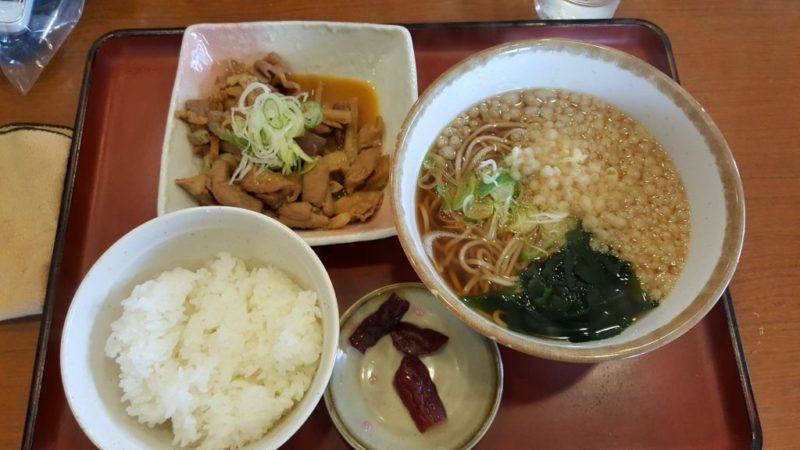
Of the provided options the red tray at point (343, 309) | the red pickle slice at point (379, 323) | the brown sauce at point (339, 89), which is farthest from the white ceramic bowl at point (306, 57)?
the red pickle slice at point (379, 323)

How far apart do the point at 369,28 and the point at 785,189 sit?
65.6 inches

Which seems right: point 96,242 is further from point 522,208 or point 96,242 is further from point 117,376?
point 522,208

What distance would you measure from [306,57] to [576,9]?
46.3 inches

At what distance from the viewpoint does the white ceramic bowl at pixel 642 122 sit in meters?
1.31

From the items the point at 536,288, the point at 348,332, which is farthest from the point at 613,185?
the point at 348,332

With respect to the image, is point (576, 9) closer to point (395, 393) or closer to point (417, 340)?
point (417, 340)

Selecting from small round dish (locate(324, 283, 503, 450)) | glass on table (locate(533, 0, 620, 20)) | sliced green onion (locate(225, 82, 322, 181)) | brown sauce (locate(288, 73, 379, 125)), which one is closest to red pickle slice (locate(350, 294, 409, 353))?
small round dish (locate(324, 283, 503, 450))

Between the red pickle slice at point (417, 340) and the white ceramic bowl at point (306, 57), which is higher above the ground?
the white ceramic bowl at point (306, 57)

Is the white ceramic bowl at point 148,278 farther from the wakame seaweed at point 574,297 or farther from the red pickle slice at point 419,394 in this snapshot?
the wakame seaweed at point 574,297

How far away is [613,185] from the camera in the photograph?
170cm

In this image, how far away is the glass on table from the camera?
7.83 ft

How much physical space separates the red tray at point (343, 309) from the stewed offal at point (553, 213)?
0.30 meters

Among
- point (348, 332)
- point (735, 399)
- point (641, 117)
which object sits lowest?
point (735, 399)

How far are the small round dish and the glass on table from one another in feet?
4.64
